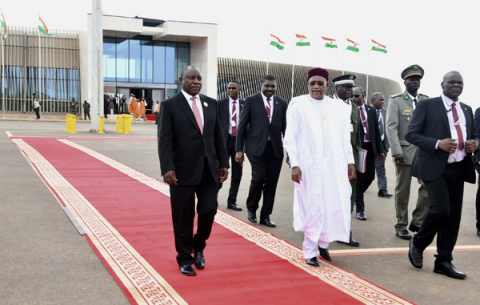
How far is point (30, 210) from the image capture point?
290 inches

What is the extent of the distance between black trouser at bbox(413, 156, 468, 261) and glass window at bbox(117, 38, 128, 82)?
43.8 metres

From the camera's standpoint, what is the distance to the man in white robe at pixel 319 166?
506cm

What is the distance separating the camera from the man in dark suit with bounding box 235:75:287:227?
686 centimetres

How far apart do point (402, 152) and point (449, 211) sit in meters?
1.77

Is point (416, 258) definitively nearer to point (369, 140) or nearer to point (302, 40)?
point (369, 140)

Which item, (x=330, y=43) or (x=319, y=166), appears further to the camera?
(x=330, y=43)

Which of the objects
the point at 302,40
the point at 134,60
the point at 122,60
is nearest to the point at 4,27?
the point at 122,60

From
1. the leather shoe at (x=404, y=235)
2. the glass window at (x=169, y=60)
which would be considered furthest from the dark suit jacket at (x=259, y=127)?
the glass window at (x=169, y=60)

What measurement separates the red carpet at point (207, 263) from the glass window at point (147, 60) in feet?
130

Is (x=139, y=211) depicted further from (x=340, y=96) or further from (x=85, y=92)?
(x=85, y=92)

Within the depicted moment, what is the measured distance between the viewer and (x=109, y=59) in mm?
46094

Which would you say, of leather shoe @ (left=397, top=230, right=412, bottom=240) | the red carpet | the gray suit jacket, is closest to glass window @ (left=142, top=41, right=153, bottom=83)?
the red carpet

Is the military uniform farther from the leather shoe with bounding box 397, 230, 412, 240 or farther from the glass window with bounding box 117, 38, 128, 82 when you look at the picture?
the glass window with bounding box 117, 38, 128, 82

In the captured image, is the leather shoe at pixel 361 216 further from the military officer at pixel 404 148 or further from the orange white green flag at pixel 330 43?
the orange white green flag at pixel 330 43
